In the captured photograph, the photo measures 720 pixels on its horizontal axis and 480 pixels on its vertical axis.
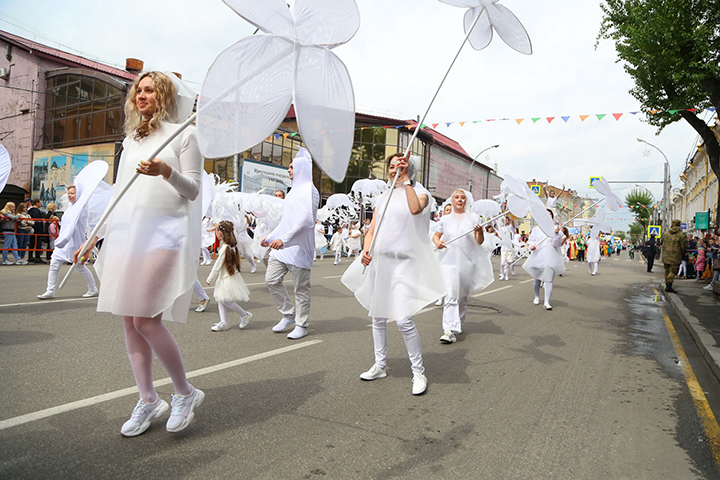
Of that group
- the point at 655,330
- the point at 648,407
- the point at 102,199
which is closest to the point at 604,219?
the point at 655,330

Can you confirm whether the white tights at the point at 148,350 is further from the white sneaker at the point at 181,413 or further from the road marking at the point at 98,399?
the road marking at the point at 98,399

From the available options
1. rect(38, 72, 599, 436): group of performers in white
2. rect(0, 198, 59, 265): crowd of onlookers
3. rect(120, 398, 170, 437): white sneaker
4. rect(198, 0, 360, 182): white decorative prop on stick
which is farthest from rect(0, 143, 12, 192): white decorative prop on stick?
rect(0, 198, 59, 265): crowd of onlookers

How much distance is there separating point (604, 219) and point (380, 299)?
928 cm

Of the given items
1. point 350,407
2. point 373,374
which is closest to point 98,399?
point 350,407

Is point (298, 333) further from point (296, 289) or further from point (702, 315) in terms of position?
point (702, 315)

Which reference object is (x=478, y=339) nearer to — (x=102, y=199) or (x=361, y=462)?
(x=361, y=462)

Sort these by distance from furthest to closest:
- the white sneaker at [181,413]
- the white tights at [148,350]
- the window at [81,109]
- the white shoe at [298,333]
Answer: the window at [81,109] → the white shoe at [298,333] → the white sneaker at [181,413] → the white tights at [148,350]

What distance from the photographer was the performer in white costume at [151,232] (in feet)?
8.84

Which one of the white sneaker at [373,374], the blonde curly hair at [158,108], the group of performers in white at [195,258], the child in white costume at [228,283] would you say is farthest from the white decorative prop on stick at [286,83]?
the child in white costume at [228,283]

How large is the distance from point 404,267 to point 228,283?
2881mm

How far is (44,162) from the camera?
2706 cm

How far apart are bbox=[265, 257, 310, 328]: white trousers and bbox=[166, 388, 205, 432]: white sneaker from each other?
286 centimetres

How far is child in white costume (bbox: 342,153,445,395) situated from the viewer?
400 centimetres

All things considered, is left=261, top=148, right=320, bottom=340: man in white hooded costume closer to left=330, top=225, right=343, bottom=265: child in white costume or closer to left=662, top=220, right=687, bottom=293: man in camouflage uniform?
left=662, top=220, right=687, bottom=293: man in camouflage uniform
